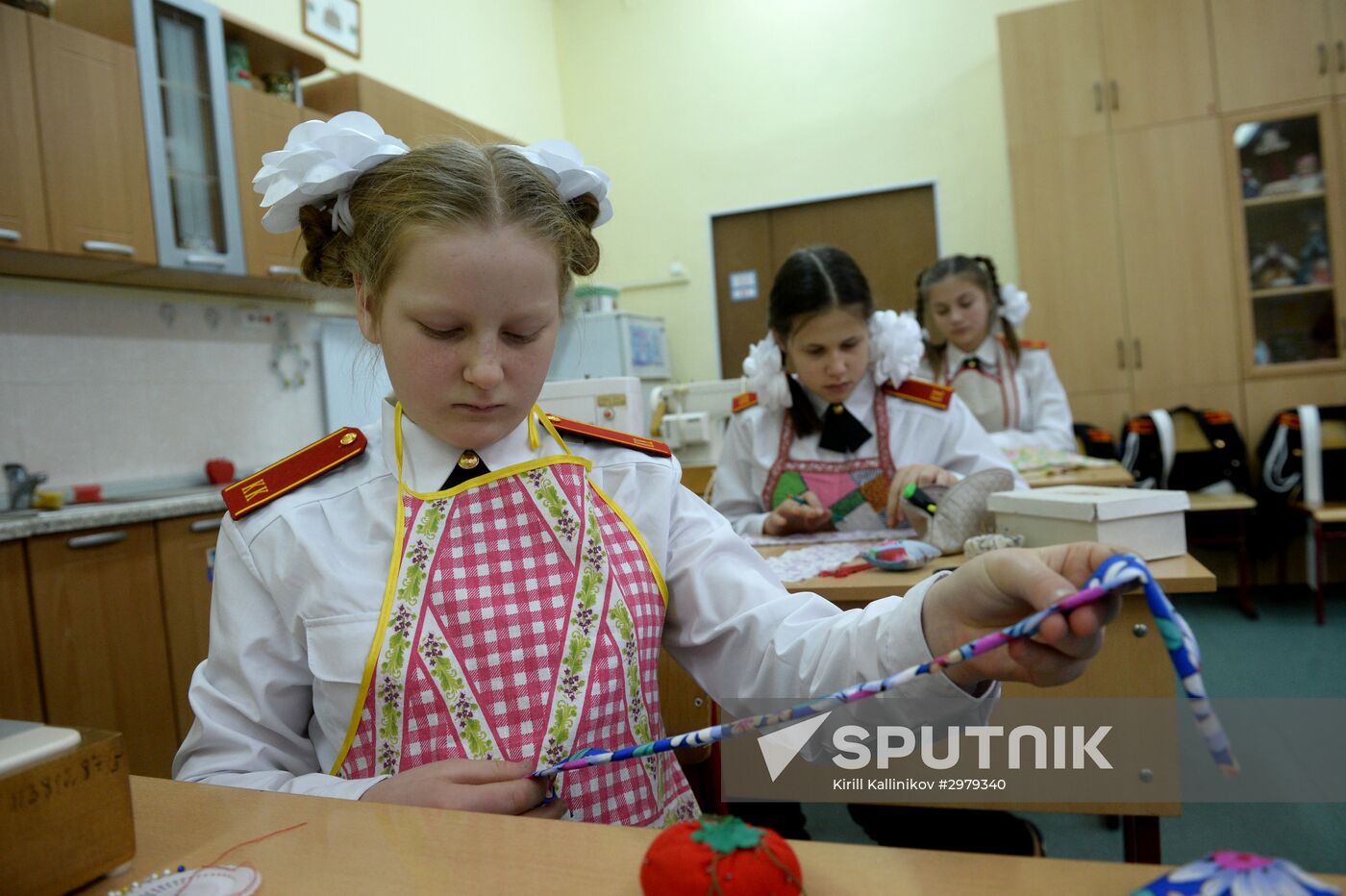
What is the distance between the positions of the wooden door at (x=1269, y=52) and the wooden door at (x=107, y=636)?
5.17 m

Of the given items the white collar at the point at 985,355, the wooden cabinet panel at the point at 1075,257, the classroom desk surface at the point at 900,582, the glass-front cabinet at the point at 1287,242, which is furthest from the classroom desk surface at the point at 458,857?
the glass-front cabinet at the point at 1287,242

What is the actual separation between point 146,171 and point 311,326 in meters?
1.18

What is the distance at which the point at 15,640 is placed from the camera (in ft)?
7.75

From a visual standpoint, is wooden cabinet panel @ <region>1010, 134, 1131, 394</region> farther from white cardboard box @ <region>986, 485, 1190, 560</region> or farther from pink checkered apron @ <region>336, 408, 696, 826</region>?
pink checkered apron @ <region>336, 408, 696, 826</region>

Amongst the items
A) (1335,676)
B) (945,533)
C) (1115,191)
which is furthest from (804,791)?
(1115,191)

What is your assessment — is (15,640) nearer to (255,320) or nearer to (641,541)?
(255,320)

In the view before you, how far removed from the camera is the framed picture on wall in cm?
425

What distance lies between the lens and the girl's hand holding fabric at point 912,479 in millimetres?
2023

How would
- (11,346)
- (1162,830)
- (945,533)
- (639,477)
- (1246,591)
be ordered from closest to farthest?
1. (639,477)
2. (945,533)
3. (1162,830)
4. (11,346)
5. (1246,591)

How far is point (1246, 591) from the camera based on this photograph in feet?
13.5

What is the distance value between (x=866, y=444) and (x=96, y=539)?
2166 mm

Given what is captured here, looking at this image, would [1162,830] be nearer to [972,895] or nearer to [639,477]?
[639,477]

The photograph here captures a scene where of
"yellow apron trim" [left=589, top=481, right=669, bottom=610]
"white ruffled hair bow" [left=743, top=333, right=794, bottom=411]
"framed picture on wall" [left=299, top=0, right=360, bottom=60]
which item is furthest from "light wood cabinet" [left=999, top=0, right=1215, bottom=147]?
"yellow apron trim" [left=589, top=481, right=669, bottom=610]

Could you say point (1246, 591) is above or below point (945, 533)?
below
